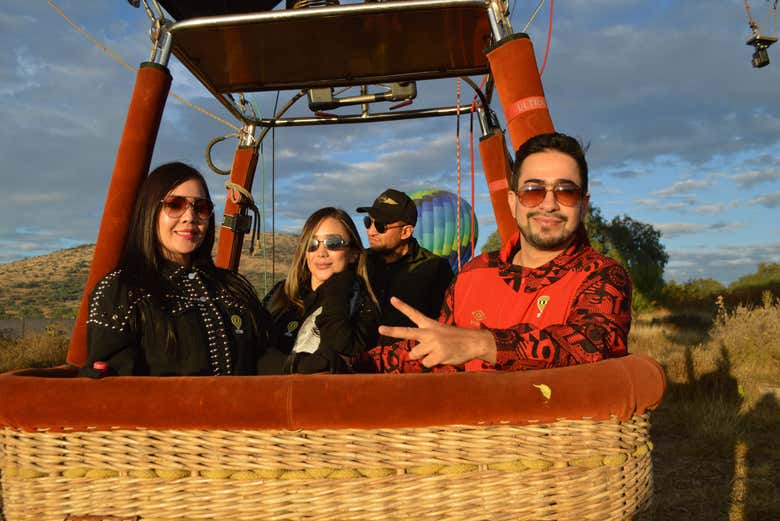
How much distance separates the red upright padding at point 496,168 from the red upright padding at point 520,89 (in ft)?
3.66

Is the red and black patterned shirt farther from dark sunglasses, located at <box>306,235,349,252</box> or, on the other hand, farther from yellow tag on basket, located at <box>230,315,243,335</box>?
dark sunglasses, located at <box>306,235,349,252</box>

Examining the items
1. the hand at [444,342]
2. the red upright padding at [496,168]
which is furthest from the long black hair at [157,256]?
the red upright padding at [496,168]

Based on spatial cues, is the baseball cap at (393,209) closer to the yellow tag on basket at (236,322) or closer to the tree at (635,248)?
the yellow tag on basket at (236,322)

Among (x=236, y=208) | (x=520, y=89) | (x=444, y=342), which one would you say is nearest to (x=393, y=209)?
(x=236, y=208)

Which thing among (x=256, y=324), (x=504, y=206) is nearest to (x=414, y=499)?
(x=256, y=324)

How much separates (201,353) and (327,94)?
6.99ft

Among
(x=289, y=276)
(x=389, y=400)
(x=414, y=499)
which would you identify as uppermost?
(x=289, y=276)

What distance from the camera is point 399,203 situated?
11.8 ft

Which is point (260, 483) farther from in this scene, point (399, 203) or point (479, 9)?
point (399, 203)

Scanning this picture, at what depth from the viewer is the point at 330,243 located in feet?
8.68

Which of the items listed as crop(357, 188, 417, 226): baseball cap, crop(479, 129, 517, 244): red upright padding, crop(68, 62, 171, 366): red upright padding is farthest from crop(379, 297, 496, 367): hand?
crop(357, 188, 417, 226): baseball cap

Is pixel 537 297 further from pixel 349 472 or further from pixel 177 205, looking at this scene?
pixel 177 205

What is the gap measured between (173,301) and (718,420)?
17.6ft

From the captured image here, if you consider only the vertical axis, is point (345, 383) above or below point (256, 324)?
below
